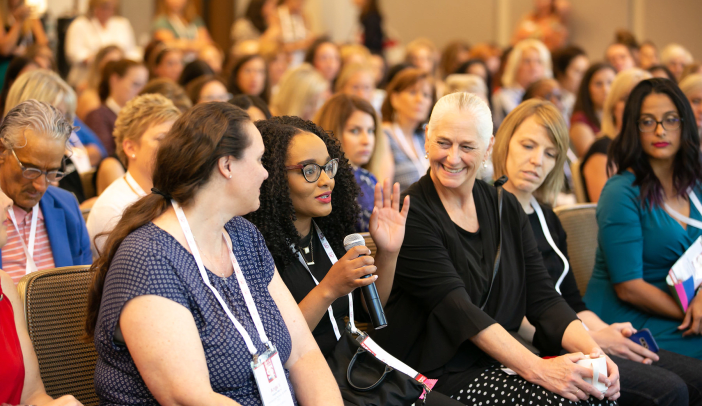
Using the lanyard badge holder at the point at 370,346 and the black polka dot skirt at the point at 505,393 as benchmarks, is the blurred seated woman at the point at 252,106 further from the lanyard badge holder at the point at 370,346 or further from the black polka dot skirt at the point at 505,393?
the black polka dot skirt at the point at 505,393

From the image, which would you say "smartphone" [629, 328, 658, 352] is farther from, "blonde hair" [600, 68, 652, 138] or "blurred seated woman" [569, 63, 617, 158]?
"blurred seated woman" [569, 63, 617, 158]

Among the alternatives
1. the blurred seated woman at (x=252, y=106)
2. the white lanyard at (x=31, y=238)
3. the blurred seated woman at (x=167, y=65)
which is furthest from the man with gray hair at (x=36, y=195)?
the blurred seated woman at (x=167, y=65)

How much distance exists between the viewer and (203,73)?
5.89 m

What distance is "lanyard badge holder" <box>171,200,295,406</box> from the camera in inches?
67.4

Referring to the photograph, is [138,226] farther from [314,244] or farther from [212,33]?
[212,33]

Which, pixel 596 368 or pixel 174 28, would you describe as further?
pixel 174 28

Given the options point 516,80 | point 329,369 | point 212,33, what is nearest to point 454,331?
point 329,369

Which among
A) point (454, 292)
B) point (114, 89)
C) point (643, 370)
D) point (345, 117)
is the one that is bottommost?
point (643, 370)

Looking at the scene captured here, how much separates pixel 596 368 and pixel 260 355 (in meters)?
1.09

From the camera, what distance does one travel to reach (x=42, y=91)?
3.76m

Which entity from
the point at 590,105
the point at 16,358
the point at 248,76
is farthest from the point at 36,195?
the point at 590,105

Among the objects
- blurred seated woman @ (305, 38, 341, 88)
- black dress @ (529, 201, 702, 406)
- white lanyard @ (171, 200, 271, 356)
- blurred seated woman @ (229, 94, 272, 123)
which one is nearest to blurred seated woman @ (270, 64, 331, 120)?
blurred seated woman @ (229, 94, 272, 123)

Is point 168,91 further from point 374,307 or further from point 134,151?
point 374,307

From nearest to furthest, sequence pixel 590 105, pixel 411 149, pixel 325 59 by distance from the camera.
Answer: pixel 411 149, pixel 590 105, pixel 325 59
